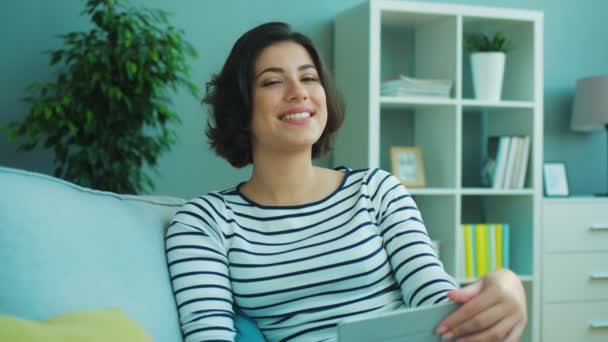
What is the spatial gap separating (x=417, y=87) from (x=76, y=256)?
7.84ft

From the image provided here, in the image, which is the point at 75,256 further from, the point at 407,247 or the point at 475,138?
the point at 475,138

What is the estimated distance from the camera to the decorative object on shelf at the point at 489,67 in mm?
3256

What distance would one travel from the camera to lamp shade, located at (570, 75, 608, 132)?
3410 millimetres

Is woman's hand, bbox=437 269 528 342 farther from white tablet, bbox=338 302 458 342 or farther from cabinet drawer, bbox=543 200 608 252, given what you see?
cabinet drawer, bbox=543 200 608 252

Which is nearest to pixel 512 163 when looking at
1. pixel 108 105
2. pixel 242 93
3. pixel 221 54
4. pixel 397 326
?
pixel 221 54

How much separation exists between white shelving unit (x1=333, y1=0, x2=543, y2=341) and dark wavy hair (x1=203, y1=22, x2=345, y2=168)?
140 centimetres

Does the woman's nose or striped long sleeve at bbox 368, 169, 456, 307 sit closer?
striped long sleeve at bbox 368, 169, 456, 307

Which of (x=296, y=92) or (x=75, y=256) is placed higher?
(x=296, y=92)

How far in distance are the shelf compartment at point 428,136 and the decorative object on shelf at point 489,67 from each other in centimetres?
22

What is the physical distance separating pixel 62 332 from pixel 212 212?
2.09ft

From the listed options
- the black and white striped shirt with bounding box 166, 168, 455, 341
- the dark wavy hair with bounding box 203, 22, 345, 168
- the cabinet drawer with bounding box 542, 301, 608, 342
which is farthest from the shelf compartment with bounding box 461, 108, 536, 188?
the black and white striped shirt with bounding box 166, 168, 455, 341

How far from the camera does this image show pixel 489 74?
326 centimetres

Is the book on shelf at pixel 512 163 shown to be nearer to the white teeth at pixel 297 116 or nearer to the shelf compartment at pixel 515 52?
the shelf compartment at pixel 515 52

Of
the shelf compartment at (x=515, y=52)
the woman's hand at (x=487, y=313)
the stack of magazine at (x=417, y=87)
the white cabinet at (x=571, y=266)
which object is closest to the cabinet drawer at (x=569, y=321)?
the white cabinet at (x=571, y=266)
